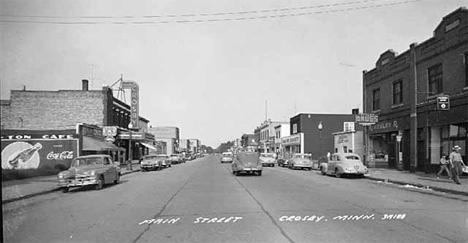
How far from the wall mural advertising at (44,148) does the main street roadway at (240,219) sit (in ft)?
62.3

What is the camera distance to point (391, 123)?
3178 centimetres

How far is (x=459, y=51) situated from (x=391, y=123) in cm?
941

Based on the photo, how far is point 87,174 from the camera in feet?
57.8

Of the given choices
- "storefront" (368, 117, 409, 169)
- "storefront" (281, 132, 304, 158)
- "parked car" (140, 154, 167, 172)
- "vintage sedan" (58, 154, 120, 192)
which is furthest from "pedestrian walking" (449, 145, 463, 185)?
"storefront" (281, 132, 304, 158)

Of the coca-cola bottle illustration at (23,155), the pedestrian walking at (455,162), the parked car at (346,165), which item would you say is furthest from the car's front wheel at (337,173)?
the coca-cola bottle illustration at (23,155)

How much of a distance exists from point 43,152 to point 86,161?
15817mm

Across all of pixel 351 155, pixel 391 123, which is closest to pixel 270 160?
pixel 391 123

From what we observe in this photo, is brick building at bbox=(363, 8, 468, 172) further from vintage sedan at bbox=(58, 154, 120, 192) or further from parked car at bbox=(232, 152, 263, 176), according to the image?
vintage sedan at bbox=(58, 154, 120, 192)

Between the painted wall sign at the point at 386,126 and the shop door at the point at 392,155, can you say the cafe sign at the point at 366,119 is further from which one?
the shop door at the point at 392,155

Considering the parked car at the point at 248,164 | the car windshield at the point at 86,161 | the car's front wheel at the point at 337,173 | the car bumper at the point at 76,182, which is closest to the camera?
the car bumper at the point at 76,182

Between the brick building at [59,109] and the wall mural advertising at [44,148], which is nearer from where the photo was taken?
the wall mural advertising at [44,148]

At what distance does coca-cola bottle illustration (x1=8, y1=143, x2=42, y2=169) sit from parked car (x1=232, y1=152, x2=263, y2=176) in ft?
50.1

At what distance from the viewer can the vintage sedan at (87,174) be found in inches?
684

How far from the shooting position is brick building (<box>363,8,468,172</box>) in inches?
921
